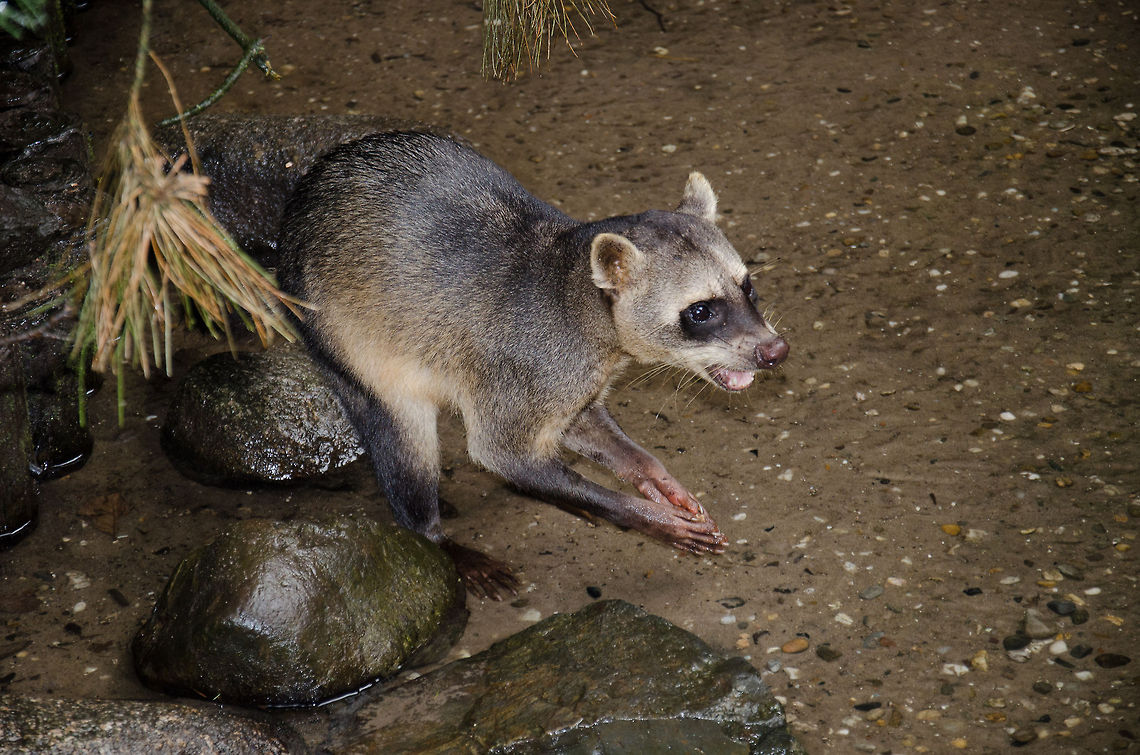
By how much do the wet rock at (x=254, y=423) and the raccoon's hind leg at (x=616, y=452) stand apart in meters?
1.15

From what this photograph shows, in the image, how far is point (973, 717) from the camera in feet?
11.8

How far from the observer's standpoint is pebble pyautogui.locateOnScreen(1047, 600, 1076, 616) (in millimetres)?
3932

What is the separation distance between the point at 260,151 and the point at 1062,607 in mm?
4687

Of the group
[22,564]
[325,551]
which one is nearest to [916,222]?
[325,551]

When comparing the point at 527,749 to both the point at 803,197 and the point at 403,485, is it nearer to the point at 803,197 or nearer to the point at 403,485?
the point at 403,485

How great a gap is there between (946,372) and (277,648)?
3274 millimetres

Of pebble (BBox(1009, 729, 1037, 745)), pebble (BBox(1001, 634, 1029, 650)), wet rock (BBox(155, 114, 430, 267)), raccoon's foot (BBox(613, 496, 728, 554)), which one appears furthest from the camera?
wet rock (BBox(155, 114, 430, 267))

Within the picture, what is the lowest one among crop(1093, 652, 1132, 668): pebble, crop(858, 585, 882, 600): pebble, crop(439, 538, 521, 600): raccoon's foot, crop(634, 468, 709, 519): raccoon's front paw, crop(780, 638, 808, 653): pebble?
crop(439, 538, 521, 600): raccoon's foot

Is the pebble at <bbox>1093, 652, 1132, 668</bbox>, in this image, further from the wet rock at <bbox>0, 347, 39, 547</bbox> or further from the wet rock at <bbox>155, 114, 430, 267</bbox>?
the wet rock at <bbox>155, 114, 430, 267</bbox>

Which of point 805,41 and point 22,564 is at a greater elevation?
point 805,41

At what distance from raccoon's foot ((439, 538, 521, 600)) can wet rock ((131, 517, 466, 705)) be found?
39 centimetres

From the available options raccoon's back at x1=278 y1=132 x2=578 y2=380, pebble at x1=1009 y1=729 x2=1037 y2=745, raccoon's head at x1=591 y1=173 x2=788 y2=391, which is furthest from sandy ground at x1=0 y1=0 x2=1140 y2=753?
raccoon's back at x1=278 y1=132 x2=578 y2=380

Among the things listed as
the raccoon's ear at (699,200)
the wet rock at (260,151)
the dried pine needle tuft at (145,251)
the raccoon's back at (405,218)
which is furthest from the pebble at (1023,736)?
the wet rock at (260,151)

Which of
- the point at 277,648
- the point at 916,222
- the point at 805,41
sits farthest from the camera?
the point at 805,41
